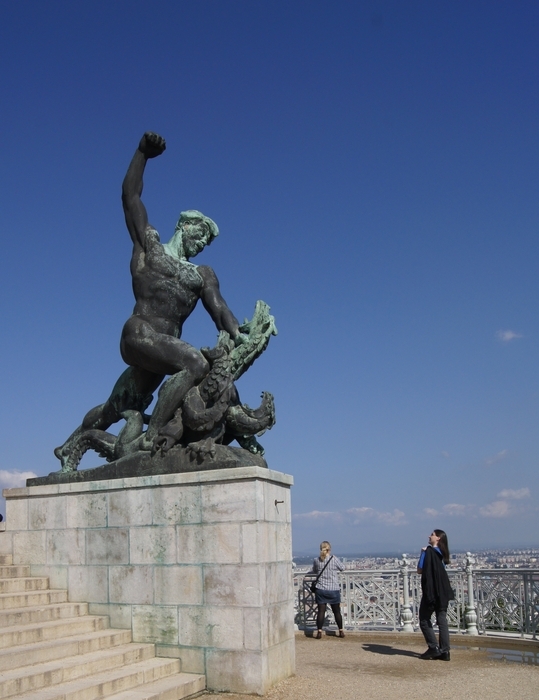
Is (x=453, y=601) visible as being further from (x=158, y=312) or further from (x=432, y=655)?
(x=158, y=312)

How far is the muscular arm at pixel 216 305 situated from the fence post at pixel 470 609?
7.04 m

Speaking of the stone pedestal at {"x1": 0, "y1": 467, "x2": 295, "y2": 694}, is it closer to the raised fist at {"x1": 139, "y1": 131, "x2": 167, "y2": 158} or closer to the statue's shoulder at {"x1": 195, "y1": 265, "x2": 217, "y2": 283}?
the statue's shoulder at {"x1": 195, "y1": 265, "x2": 217, "y2": 283}

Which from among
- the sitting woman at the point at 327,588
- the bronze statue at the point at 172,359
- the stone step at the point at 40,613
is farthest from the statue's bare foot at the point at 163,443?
the sitting woman at the point at 327,588

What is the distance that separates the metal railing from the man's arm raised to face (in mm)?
7929

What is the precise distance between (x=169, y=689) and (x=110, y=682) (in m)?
0.58

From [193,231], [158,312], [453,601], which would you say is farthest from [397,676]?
[193,231]

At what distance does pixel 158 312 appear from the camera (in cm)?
872

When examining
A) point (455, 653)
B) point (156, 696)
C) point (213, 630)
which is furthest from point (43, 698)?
point (455, 653)

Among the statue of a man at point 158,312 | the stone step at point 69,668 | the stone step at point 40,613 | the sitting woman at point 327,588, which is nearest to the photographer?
the stone step at point 69,668

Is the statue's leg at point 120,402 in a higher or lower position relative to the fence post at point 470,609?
higher

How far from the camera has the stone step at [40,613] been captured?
7.17 metres

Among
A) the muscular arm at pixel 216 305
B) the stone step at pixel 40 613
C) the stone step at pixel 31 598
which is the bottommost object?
the stone step at pixel 40 613

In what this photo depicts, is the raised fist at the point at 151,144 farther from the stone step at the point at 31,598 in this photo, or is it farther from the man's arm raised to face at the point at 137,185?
the stone step at the point at 31,598

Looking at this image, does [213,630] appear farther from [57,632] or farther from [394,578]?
[394,578]
